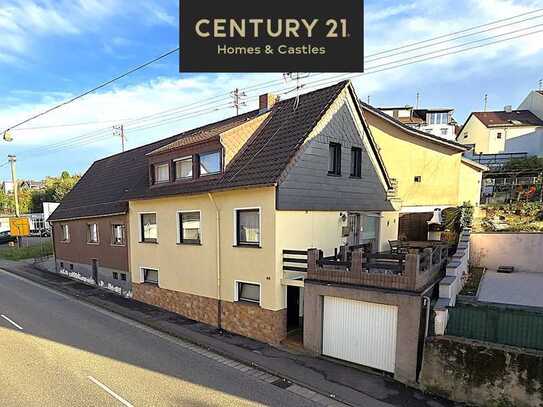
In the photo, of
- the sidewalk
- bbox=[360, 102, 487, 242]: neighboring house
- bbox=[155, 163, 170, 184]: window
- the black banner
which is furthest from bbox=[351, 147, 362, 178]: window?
bbox=[155, 163, 170, 184]: window

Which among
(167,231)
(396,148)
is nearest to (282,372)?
(167,231)

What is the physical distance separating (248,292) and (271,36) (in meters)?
8.40

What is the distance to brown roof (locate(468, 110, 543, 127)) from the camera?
44188 mm

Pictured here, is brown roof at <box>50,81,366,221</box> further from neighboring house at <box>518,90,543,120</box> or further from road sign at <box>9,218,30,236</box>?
neighboring house at <box>518,90,543,120</box>

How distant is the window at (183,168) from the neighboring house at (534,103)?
51.0 meters

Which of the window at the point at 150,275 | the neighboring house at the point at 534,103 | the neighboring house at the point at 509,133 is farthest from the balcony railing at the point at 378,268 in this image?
the neighboring house at the point at 534,103

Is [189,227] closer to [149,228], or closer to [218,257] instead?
[218,257]

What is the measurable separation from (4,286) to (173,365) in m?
17.5

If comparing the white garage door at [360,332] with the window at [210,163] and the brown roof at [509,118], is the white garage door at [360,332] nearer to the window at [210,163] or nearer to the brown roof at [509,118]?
the window at [210,163]

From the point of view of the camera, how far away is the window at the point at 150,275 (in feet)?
54.0

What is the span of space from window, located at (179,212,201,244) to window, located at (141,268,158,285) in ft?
Result: 10.3

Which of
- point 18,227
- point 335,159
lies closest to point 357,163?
point 335,159

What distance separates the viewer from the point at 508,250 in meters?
16.1

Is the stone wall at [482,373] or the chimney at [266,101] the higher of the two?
the chimney at [266,101]
